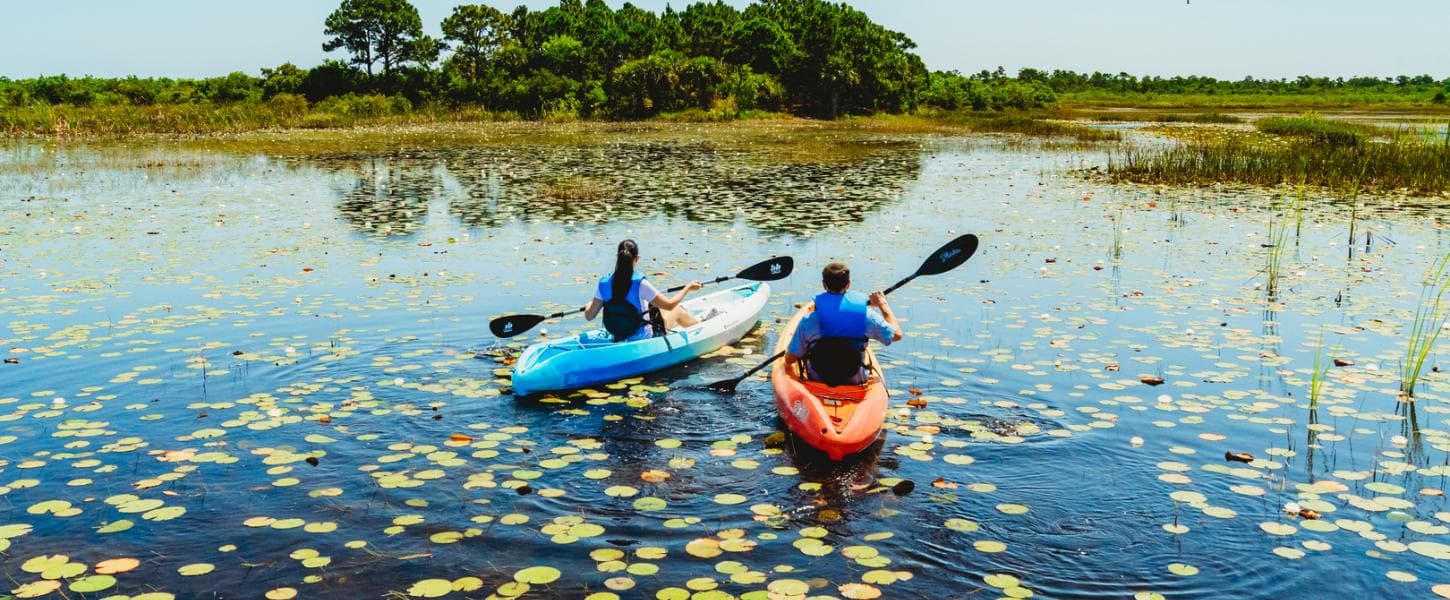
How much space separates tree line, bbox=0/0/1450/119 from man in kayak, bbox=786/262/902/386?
56440 millimetres

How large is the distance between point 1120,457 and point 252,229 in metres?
14.0

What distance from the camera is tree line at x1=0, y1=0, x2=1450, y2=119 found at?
64.1 metres

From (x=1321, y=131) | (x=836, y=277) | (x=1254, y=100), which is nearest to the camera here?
(x=836, y=277)

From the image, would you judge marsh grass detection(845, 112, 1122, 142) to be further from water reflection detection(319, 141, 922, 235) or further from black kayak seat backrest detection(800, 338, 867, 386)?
black kayak seat backrest detection(800, 338, 867, 386)

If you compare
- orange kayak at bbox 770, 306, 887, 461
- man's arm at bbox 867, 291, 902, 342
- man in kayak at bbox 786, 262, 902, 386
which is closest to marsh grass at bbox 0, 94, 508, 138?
man's arm at bbox 867, 291, 902, 342

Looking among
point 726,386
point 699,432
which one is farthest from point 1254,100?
point 699,432

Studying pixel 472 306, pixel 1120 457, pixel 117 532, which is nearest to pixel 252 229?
pixel 472 306

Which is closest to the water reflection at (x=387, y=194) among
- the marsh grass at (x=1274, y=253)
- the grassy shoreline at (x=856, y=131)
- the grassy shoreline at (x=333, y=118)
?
the grassy shoreline at (x=856, y=131)

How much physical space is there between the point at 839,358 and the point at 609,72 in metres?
64.3

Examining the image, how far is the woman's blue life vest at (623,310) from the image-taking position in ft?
28.6

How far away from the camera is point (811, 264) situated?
44.8 ft

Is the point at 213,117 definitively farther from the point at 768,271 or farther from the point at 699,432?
the point at 699,432

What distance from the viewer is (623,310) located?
28.7ft

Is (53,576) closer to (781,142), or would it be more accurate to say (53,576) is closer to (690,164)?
(690,164)
